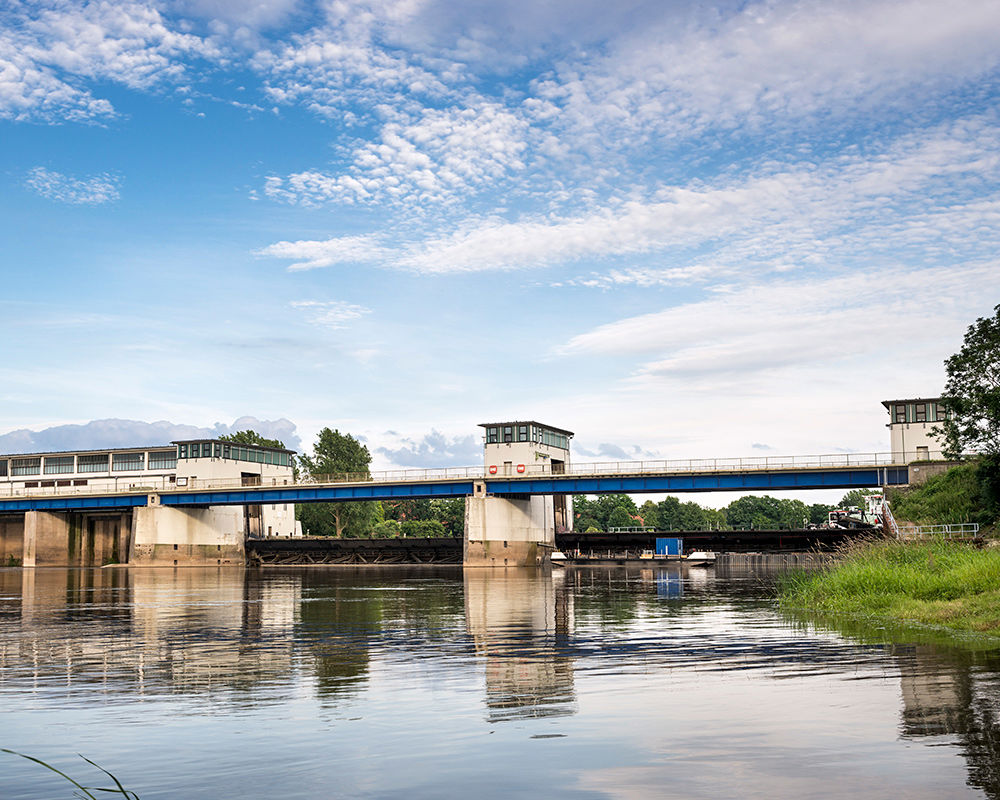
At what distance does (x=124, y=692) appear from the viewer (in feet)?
57.1

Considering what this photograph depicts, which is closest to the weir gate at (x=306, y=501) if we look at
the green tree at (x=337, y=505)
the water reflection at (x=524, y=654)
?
the green tree at (x=337, y=505)

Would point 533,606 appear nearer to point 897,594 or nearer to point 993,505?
point 897,594

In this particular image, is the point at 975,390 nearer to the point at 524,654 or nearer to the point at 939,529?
the point at 939,529

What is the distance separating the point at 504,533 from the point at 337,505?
229 ft

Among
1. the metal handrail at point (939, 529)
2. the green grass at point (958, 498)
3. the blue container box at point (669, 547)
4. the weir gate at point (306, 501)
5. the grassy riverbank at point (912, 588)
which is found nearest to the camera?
the grassy riverbank at point (912, 588)

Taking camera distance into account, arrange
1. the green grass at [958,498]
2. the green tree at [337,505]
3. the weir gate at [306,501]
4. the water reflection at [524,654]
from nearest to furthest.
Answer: the water reflection at [524,654], the green grass at [958,498], the weir gate at [306,501], the green tree at [337,505]

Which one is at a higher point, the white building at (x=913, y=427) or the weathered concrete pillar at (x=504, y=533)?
the white building at (x=913, y=427)

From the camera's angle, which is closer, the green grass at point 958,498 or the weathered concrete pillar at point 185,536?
the green grass at point 958,498

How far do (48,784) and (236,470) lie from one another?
424ft

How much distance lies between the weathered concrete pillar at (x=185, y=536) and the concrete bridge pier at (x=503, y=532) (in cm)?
4134

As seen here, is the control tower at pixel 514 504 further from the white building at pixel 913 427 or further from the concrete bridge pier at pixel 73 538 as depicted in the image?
the concrete bridge pier at pixel 73 538

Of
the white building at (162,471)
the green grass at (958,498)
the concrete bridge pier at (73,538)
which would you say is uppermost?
the white building at (162,471)

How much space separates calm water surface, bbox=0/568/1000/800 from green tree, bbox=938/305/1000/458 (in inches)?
2060

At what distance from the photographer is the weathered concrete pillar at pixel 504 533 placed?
11100 cm
